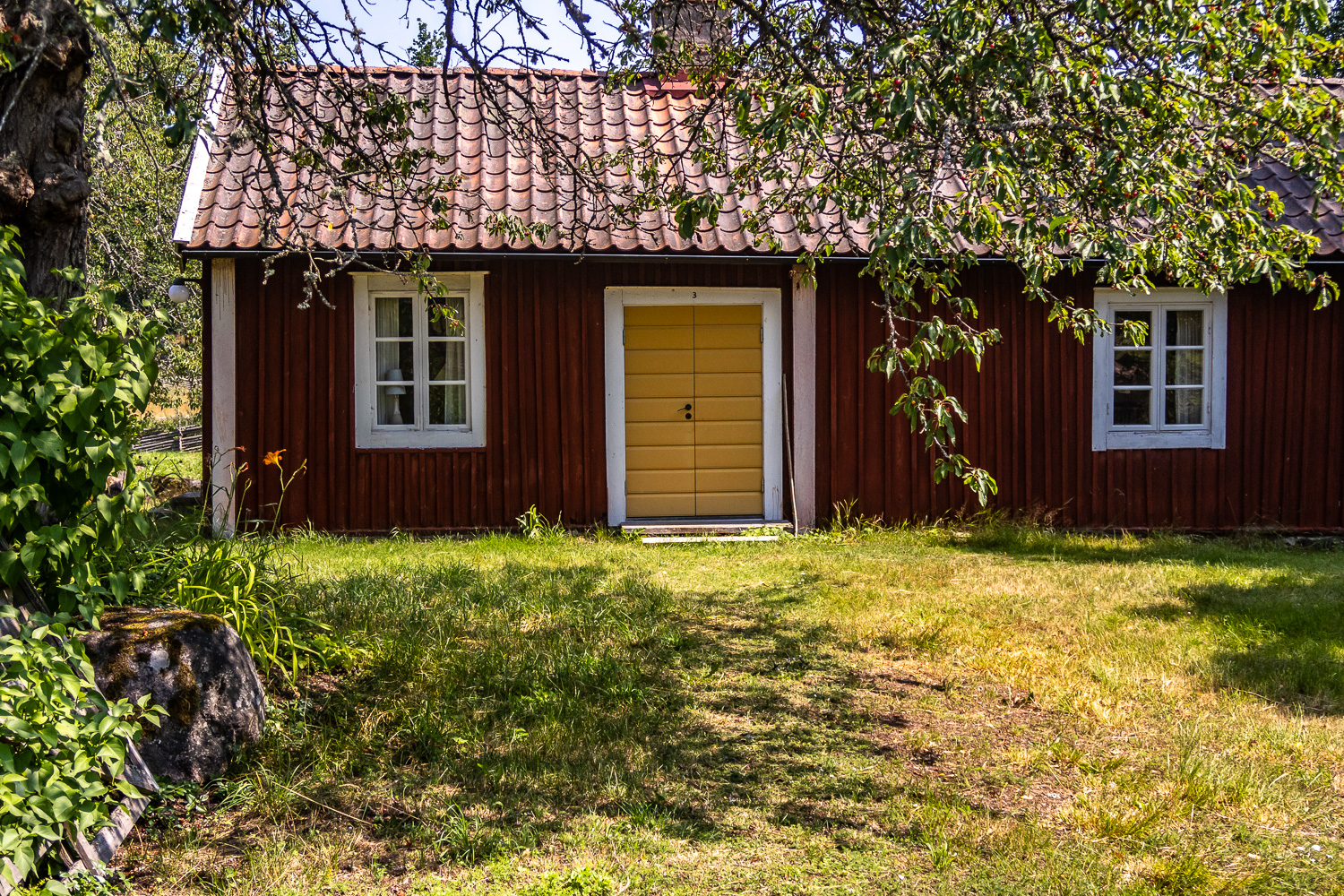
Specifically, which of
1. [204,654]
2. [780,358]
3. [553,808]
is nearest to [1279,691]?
[553,808]

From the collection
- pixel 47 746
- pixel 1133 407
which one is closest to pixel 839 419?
pixel 1133 407

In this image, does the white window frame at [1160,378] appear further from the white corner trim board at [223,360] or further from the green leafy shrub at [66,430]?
the green leafy shrub at [66,430]

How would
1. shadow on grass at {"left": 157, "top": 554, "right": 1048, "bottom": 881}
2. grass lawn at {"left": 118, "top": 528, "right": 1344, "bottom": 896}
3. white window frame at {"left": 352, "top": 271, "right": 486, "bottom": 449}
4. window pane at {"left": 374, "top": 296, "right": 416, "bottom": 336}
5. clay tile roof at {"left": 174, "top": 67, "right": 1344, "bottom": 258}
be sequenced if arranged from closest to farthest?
grass lawn at {"left": 118, "top": 528, "right": 1344, "bottom": 896} < shadow on grass at {"left": 157, "top": 554, "right": 1048, "bottom": 881} < clay tile roof at {"left": 174, "top": 67, "right": 1344, "bottom": 258} < white window frame at {"left": 352, "top": 271, "right": 486, "bottom": 449} < window pane at {"left": 374, "top": 296, "right": 416, "bottom": 336}

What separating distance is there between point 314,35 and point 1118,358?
8.11m

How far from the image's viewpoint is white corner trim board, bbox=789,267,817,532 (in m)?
9.98

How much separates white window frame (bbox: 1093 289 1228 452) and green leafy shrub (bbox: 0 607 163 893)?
30.7 feet

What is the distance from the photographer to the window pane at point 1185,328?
10508 millimetres

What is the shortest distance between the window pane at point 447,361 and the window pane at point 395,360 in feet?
0.59

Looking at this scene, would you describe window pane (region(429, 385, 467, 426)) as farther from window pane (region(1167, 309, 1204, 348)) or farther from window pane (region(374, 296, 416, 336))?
window pane (region(1167, 309, 1204, 348))

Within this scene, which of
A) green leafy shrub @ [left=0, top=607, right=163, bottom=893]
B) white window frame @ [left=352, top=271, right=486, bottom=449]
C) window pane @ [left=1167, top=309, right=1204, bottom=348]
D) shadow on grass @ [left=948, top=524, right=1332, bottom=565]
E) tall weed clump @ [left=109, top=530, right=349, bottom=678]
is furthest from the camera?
window pane @ [left=1167, top=309, right=1204, bottom=348]

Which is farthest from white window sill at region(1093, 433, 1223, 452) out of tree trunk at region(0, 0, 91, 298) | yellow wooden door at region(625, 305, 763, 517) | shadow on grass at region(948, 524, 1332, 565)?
tree trunk at region(0, 0, 91, 298)

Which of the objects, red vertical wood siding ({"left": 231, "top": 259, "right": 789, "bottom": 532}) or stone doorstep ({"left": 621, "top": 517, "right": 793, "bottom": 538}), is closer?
red vertical wood siding ({"left": 231, "top": 259, "right": 789, "bottom": 532})

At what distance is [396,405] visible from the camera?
985 centimetres

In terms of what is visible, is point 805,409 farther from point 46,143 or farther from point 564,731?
point 46,143
